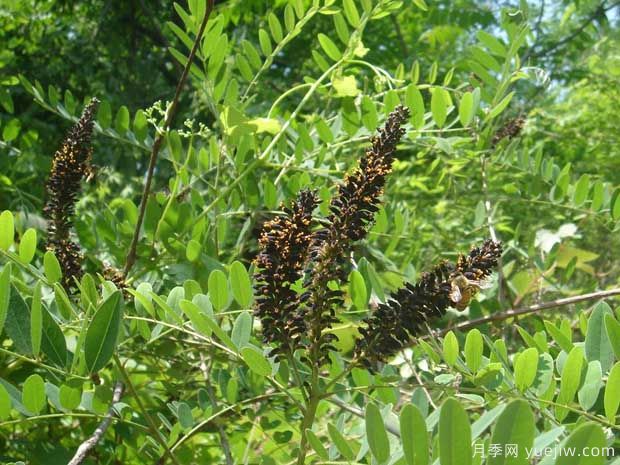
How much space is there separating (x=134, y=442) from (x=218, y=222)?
370mm

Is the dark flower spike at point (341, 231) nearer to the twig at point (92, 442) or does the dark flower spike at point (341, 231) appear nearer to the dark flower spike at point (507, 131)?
the twig at point (92, 442)

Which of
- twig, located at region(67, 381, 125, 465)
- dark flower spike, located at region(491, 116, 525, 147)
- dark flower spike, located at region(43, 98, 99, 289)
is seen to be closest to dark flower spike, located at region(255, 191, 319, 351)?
twig, located at region(67, 381, 125, 465)

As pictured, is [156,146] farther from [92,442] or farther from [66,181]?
[92,442]

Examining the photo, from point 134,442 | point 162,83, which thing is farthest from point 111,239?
point 162,83

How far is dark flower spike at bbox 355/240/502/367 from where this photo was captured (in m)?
0.65

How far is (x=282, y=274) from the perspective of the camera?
0.63m

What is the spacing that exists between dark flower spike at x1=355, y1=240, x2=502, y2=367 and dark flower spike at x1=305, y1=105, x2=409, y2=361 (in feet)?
0.15

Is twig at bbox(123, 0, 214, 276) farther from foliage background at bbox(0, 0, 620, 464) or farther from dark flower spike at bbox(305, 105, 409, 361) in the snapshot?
dark flower spike at bbox(305, 105, 409, 361)

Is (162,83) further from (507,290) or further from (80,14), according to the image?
(507,290)

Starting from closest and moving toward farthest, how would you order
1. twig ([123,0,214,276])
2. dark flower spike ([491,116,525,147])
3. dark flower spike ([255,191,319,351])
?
dark flower spike ([255,191,319,351]), twig ([123,0,214,276]), dark flower spike ([491,116,525,147])

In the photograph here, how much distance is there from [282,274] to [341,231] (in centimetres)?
7

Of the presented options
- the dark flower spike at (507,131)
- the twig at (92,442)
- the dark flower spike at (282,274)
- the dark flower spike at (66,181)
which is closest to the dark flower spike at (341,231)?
the dark flower spike at (282,274)

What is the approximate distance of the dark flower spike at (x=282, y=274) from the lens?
24.8 inches

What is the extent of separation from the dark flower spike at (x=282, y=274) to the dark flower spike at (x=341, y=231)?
0.02 m
